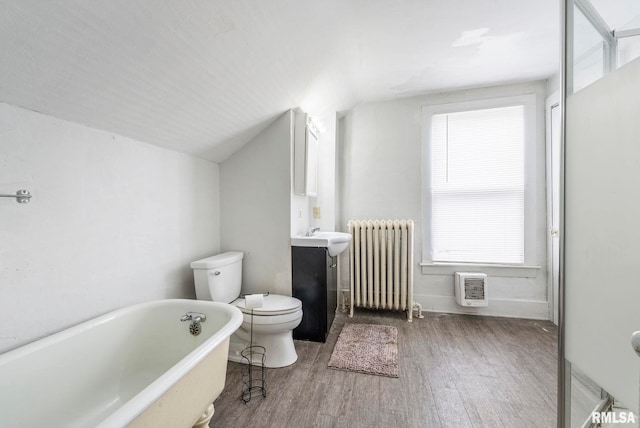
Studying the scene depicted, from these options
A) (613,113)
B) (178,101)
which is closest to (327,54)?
(178,101)

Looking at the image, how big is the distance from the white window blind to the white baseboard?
1.38 feet

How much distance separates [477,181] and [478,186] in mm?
54

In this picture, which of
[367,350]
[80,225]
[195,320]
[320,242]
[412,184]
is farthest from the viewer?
[412,184]

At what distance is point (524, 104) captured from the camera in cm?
268

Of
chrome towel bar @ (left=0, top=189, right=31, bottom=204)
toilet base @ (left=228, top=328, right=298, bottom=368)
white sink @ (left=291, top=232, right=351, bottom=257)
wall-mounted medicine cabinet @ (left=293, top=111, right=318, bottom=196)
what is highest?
wall-mounted medicine cabinet @ (left=293, top=111, right=318, bottom=196)

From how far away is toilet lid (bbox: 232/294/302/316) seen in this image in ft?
5.96

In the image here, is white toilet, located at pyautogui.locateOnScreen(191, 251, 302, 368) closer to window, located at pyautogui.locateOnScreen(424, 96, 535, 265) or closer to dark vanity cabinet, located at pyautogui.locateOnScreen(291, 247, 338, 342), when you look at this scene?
dark vanity cabinet, located at pyautogui.locateOnScreen(291, 247, 338, 342)

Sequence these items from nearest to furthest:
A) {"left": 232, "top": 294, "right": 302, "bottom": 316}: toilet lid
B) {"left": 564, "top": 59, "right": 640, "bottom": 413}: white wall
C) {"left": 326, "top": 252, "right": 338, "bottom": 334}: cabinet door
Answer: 1. {"left": 564, "top": 59, "right": 640, "bottom": 413}: white wall
2. {"left": 232, "top": 294, "right": 302, "bottom": 316}: toilet lid
3. {"left": 326, "top": 252, "right": 338, "bottom": 334}: cabinet door

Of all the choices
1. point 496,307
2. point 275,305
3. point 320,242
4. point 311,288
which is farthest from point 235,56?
point 496,307

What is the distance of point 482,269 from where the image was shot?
279 centimetres

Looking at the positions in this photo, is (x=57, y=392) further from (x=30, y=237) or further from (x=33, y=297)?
(x=30, y=237)

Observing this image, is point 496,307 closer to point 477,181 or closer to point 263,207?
point 477,181

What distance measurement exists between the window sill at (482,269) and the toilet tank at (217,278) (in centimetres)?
198

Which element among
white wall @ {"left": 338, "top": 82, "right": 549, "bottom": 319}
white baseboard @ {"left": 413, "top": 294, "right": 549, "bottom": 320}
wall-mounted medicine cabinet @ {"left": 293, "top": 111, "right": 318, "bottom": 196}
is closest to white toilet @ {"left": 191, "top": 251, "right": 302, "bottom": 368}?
wall-mounted medicine cabinet @ {"left": 293, "top": 111, "right": 318, "bottom": 196}
